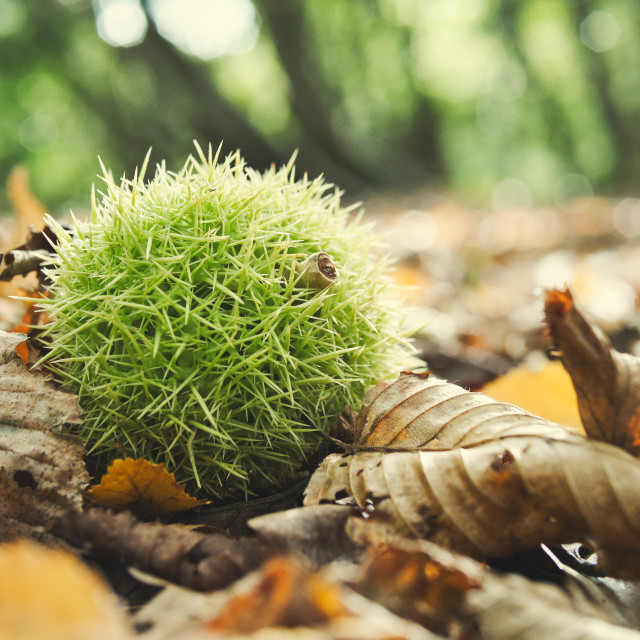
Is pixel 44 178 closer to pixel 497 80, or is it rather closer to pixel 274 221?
pixel 497 80

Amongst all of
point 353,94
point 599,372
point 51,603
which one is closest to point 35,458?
point 51,603

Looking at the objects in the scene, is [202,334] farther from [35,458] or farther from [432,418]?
[432,418]

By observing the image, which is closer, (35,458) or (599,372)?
(599,372)

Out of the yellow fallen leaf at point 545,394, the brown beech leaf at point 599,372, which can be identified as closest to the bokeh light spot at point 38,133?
the yellow fallen leaf at point 545,394

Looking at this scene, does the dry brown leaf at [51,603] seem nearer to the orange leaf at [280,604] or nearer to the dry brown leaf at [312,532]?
the orange leaf at [280,604]

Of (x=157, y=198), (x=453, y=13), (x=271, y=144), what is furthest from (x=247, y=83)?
(x=157, y=198)
